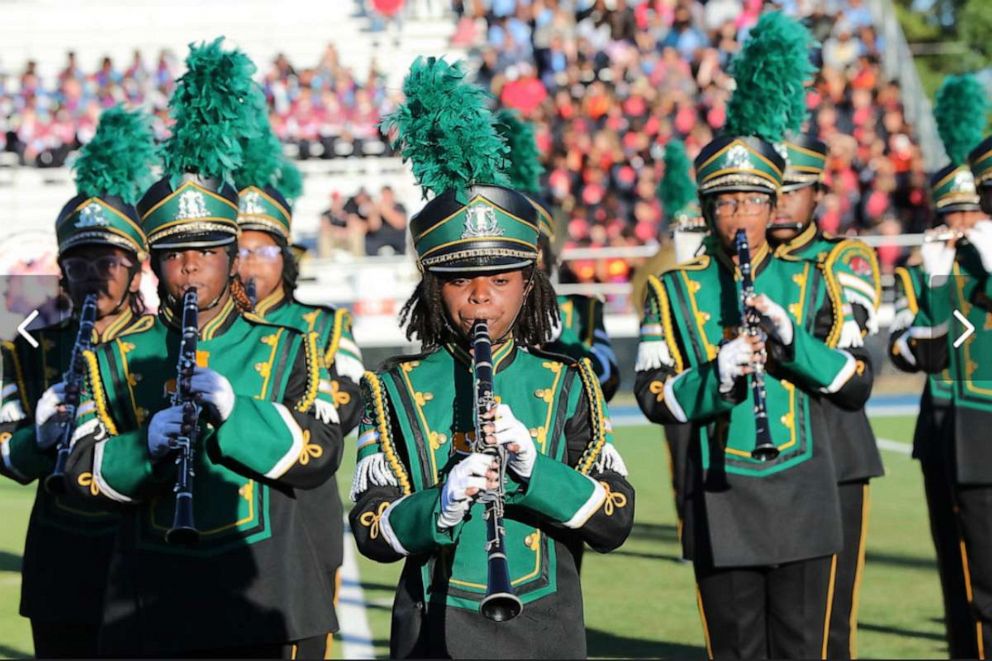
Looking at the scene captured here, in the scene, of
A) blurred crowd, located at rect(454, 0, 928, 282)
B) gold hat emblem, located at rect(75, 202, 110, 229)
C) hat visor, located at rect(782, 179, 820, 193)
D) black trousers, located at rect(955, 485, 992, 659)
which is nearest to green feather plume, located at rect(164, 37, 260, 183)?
gold hat emblem, located at rect(75, 202, 110, 229)

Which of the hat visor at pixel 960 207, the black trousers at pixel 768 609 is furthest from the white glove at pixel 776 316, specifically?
the hat visor at pixel 960 207

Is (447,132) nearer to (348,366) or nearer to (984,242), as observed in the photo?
(348,366)

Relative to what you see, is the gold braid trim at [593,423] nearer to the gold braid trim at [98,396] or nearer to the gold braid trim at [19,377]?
the gold braid trim at [98,396]

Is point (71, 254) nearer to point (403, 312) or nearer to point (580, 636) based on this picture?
point (403, 312)

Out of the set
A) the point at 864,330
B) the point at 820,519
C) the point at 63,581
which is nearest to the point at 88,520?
the point at 63,581

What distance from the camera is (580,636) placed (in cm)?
412

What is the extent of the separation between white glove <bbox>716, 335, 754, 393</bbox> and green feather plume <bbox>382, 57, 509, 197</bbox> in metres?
1.50

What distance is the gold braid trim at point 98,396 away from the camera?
4695 mm

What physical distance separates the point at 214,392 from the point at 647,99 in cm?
2104

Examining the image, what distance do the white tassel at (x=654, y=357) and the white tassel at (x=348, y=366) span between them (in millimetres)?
1165

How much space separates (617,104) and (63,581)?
788 inches

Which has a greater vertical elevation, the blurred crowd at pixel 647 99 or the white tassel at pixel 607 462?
the blurred crowd at pixel 647 99

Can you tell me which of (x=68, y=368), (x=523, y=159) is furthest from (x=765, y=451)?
(x=523, y=159)

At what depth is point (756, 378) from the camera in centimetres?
558
